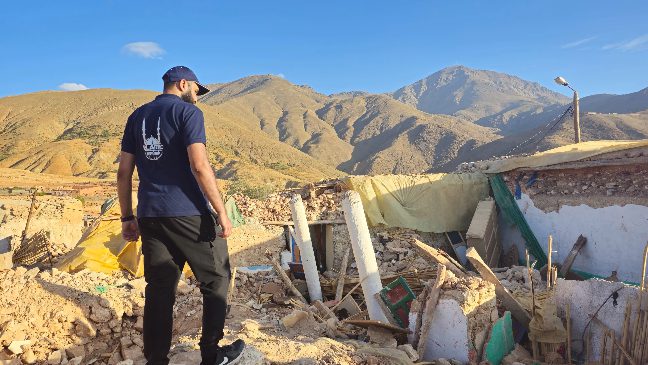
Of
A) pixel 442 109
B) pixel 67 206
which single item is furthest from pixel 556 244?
pixel 442 109

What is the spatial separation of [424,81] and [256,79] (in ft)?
293

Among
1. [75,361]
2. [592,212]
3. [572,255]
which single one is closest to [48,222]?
[75,361]

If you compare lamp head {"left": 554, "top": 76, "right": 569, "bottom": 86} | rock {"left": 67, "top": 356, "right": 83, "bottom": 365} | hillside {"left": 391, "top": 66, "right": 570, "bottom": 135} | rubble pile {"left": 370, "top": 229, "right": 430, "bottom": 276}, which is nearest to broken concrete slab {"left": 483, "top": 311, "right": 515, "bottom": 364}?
rock {"left": 67, "top": 356, "right": 83, "bottom": 365}

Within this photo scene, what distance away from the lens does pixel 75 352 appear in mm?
4238

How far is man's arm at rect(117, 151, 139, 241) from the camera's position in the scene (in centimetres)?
283

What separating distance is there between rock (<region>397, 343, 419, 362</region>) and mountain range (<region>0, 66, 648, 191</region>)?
17.8m

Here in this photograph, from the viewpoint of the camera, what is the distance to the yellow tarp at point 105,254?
6332 millimetres

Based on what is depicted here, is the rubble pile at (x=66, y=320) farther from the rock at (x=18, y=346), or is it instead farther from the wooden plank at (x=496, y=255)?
the wooden plank at (x=496, y=255)

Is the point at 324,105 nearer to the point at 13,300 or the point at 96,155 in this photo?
the point at 96,155

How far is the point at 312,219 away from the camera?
10.2 m

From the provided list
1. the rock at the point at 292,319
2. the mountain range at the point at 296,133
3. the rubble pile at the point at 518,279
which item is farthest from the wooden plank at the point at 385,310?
the mountain range at the point at 296,133

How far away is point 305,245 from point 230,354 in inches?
157

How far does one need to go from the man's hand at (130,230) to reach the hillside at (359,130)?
153ft

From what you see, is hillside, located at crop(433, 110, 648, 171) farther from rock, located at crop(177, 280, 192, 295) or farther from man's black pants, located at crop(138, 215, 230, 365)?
man's black pants, located at crop(138, 215, 230, 365)
